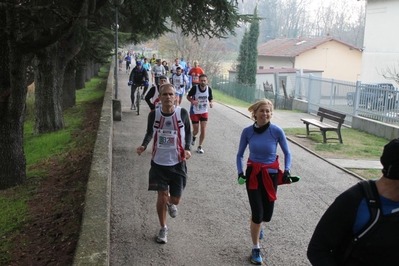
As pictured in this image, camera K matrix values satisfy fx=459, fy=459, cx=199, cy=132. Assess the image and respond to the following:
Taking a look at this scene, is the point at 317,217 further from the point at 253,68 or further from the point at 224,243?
the point at 253,68

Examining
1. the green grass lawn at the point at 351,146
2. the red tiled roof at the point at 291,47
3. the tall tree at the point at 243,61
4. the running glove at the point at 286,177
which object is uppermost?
the red tiled roof at the point at 291,47

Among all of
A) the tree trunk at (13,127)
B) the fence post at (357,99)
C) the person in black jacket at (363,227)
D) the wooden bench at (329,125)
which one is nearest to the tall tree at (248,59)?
the fence post at (357,99)

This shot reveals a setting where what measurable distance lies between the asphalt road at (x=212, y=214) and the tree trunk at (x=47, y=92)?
2563 mm

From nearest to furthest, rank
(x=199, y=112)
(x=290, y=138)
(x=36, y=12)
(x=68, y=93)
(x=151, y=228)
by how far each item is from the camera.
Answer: (x=151, y=228) → (x=36, y=12) → (x=199, y=112) → (x=290, y=138) → (x=68, y=93)

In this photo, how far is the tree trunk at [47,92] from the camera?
1250cm

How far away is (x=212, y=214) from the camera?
6840 millimetres

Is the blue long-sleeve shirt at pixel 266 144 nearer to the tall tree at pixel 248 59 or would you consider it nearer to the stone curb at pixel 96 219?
the stone curb at pixel 96 219

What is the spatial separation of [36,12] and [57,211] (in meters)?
2.84

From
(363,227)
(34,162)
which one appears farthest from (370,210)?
(34,162)

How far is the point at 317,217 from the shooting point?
22.7 feet

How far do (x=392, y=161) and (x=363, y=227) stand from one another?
1.18 feet

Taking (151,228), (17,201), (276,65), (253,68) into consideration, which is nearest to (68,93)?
(17,201)

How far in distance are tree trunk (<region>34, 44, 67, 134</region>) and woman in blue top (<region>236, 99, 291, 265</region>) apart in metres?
8.69

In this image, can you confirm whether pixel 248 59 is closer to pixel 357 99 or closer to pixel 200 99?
pixel 357 99
